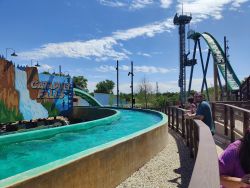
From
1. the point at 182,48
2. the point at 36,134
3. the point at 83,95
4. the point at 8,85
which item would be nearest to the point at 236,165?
the point at 36,134

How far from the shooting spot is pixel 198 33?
27.4m

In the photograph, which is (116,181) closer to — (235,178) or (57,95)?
(235,178)

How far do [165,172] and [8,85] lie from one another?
12.0m

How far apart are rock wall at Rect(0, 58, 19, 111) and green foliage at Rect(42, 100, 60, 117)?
2.65m

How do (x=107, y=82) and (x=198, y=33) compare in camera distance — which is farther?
(x=107, y=82)

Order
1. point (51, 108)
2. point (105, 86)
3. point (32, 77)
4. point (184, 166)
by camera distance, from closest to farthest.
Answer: point (184, 166) < point (32, 77) < point (51, 108) < point (105, 86)

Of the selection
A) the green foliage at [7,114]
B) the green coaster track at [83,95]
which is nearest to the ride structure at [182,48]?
the green coaster track at [83,95]

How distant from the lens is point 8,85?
1177 cm

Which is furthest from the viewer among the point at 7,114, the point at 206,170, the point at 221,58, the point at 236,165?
the point at 221,58

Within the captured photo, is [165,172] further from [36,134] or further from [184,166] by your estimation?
[36,134]

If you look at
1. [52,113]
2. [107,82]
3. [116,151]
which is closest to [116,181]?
[116,151]

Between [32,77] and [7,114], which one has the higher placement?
[32,77]

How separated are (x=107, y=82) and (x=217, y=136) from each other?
6663 centimetres

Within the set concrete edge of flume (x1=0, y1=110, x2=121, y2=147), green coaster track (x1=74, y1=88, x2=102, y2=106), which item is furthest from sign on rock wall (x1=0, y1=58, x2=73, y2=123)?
concrete edge of flume (x1=0, y1=110, x2=121, y2=147)
